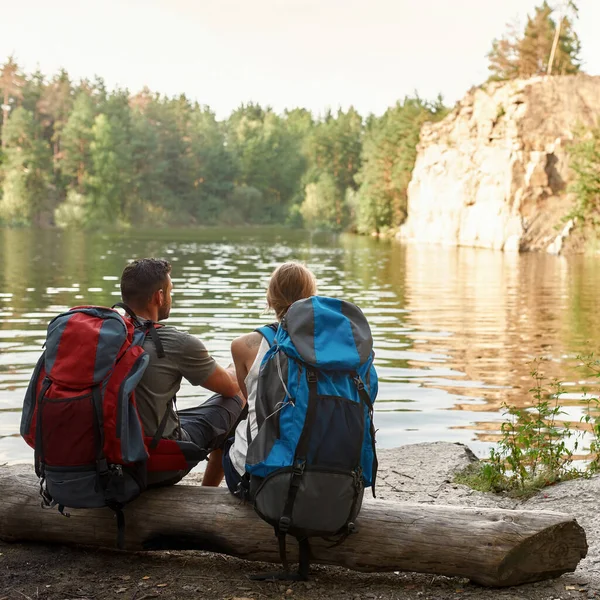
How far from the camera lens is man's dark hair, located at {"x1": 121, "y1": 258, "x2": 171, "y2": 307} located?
4.31 metres

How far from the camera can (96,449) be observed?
400cm

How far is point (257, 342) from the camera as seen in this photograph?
4.26 metres

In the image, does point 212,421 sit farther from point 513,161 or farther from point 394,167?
point 394,167

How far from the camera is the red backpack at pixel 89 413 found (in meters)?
3.95

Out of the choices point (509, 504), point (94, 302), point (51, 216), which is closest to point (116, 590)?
point (509, 504)

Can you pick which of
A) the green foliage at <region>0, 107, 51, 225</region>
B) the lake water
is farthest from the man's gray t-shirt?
the green foliage at <region>0, 107, 51, 225</region>

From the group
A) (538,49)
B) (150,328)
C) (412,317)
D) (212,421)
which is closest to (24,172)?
(538,49)

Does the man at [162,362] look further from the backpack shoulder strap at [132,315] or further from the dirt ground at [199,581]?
the dirt ground at [199,581]

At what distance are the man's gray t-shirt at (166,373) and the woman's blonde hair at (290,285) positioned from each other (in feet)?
1.53

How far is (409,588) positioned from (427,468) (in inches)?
99.1

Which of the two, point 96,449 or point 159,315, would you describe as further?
point 159,315

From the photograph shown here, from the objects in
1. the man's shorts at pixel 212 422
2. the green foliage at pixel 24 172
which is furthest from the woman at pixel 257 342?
the green foliage at pixel 24 172

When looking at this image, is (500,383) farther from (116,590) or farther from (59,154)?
(59,154)

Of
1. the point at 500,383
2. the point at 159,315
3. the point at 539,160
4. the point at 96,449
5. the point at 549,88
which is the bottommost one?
the point at 500,383
